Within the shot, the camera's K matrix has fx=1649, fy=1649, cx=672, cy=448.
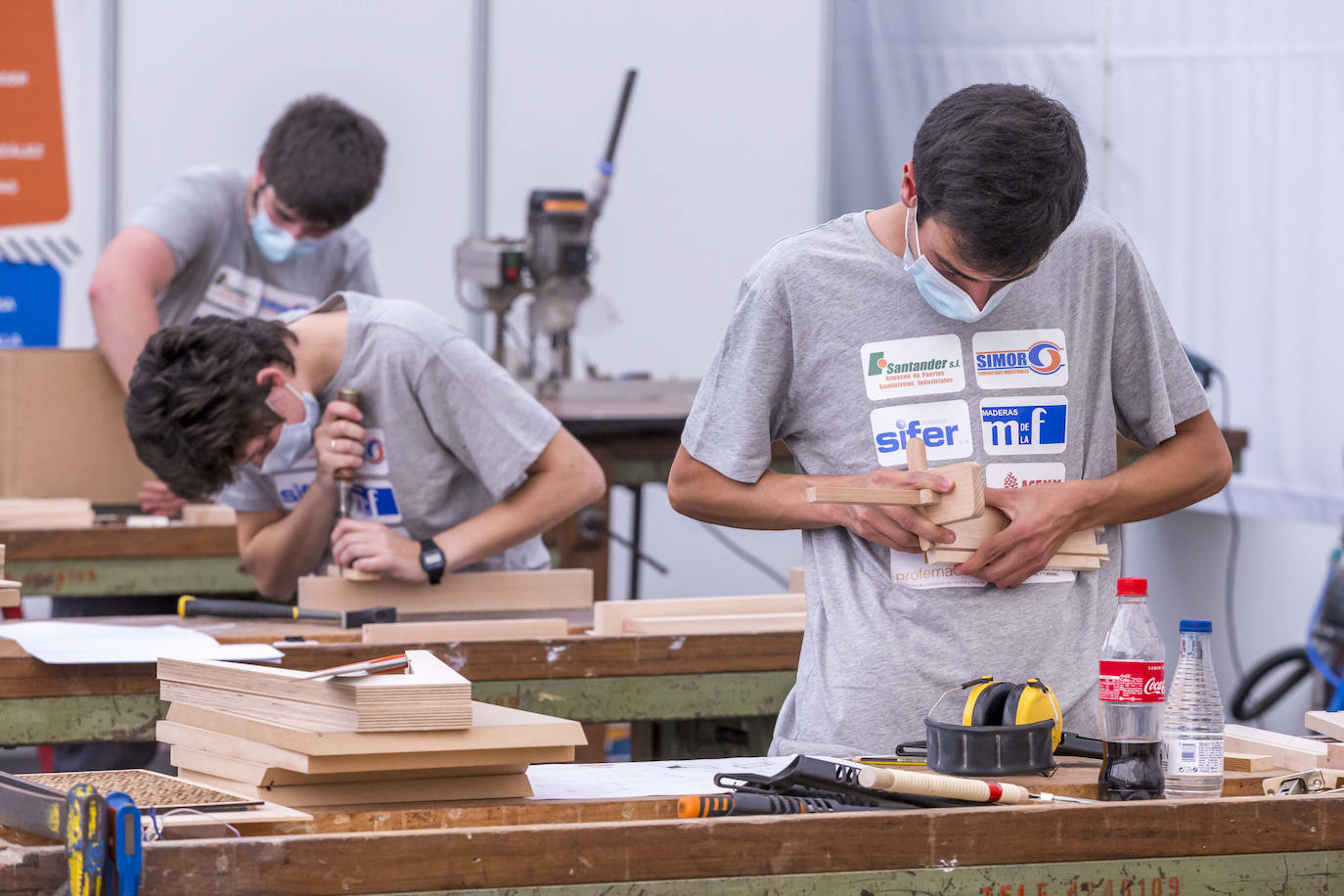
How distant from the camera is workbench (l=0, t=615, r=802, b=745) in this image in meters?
2.09

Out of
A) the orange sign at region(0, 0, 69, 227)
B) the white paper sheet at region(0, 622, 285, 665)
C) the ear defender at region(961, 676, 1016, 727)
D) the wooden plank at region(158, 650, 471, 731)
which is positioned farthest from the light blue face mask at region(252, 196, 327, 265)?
the ear defender at region(961, 676, 1016, 727)

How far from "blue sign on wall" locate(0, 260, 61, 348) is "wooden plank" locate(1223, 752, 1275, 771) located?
14.2 ft

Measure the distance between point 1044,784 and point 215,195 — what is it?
2.50m

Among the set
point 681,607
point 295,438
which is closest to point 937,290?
point 681,607

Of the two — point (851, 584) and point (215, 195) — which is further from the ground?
point (215, 195)

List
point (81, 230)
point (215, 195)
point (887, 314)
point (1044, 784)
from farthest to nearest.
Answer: point (81, 230) → point (215, 195) → point (887, 314) → point (1044, 784)

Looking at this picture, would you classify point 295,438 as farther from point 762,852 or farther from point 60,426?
point 762,852

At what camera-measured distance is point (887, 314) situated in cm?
172

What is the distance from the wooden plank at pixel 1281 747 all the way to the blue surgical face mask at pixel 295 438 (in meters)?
1.39

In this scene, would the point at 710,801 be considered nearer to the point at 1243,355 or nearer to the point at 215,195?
the point at 215,195

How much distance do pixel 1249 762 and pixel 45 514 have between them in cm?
246

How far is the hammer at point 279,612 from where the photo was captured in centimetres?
241

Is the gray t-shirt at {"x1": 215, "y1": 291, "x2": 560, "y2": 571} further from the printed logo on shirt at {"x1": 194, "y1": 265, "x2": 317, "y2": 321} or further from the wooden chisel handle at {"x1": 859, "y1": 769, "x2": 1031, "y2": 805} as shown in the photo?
the wooden chisel handle at {"x1": 859, "y1": 769, "x2": 1031, "y2": 805}

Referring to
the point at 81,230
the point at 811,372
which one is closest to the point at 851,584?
the point at 811,372
